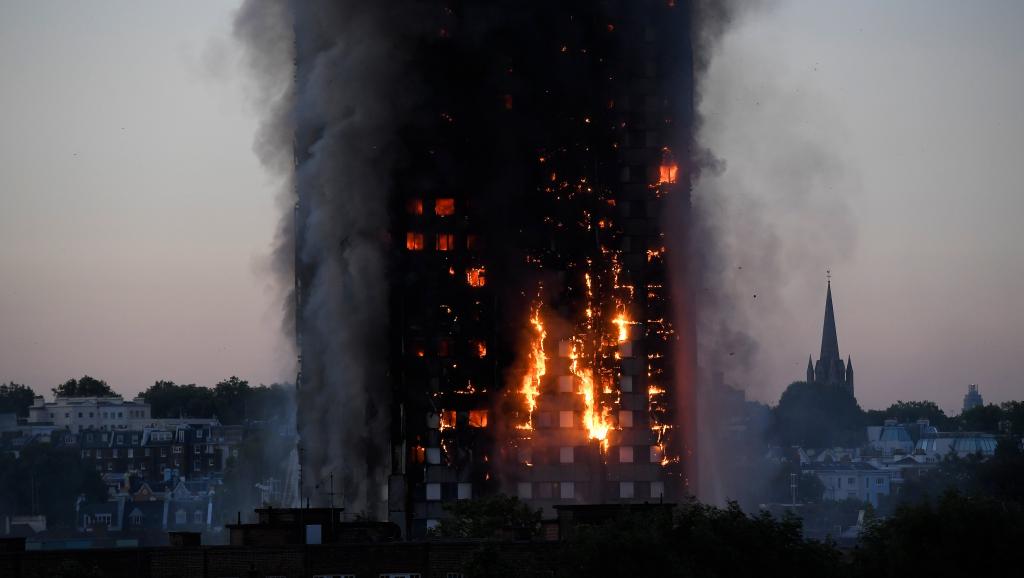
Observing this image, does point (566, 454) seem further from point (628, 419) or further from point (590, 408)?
point (628, 419)

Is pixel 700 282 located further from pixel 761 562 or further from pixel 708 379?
pixel 761 562

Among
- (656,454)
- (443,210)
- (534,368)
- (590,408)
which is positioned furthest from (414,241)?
(656,454)

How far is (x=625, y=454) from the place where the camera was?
162 m

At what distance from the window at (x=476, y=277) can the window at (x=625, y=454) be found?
546 inches

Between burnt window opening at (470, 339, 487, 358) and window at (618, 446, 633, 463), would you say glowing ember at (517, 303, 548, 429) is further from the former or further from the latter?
window at (618, 446, 633, 463)

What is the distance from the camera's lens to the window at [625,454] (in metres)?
162

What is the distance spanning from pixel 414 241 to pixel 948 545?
62.5m

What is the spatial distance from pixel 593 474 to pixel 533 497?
411 cm

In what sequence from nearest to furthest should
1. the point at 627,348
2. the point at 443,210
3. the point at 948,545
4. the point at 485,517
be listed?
the point at 948,545 → the point at 485,517 → the point at 443,210 → the point at 627,348

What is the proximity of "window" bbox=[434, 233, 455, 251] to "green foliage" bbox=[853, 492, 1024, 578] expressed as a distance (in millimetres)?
58432

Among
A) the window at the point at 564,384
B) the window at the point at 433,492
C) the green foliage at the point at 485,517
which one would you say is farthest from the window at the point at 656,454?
the window at the point at 433,492

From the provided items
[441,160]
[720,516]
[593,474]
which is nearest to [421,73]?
[441,160]

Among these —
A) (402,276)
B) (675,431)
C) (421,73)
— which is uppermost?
(421,73)

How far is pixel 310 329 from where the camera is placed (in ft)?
543
